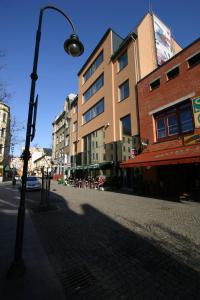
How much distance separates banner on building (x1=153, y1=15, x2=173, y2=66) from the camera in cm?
2155

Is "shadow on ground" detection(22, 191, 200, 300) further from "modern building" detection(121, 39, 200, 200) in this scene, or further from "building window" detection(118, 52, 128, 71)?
"building window" detection(118, 52, 128, 71)

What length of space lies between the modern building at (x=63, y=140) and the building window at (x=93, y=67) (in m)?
5.90

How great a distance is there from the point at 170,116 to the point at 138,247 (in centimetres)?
1182

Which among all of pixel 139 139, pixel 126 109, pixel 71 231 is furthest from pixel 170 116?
pixel 71 231

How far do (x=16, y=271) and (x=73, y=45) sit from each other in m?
5.71

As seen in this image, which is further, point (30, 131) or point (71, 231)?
point (71, 231)

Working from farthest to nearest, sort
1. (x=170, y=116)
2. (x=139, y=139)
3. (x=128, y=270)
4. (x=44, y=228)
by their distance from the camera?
(x=139, y=139) < (x=170, y=116) < (x=44, y=228) < (x=128, y=270)

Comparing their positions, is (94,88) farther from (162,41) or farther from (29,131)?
(29,131)

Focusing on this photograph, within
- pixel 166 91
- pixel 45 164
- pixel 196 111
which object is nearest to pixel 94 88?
pixel 166 91

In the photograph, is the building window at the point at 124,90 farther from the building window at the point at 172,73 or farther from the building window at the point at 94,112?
the building window at the point at 172,73

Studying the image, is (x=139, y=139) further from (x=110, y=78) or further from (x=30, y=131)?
(x=30, y=131)

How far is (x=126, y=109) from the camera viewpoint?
802 inches

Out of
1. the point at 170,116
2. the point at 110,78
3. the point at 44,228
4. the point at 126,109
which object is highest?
the point at 110,78

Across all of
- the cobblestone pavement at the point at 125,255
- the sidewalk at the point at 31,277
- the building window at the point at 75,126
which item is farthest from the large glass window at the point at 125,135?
the building window at the point at 75,126
